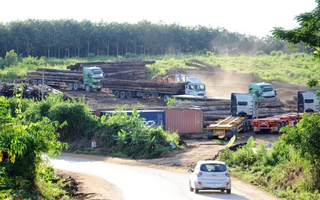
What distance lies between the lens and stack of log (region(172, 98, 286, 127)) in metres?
49.9

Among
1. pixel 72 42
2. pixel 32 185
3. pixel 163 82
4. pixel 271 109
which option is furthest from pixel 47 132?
pixel 72 42

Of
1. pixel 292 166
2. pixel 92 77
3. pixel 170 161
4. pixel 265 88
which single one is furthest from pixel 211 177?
pixel 92 77

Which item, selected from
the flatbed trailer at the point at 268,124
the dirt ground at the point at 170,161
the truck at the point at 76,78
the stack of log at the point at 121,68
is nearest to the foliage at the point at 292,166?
the dirt ground at the point at 170,161

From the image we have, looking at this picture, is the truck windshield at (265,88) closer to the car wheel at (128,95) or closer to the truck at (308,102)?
the truck at (308,102)

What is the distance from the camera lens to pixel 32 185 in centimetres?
2252

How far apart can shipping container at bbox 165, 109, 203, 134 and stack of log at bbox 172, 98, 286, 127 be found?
8.13 feet

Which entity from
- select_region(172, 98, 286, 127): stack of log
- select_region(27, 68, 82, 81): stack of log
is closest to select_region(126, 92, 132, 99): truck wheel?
select_region(27, 68, 82, 81): stack of log

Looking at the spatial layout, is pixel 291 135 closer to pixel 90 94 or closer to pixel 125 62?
pixel 90 94

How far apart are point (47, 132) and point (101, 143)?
1910cm

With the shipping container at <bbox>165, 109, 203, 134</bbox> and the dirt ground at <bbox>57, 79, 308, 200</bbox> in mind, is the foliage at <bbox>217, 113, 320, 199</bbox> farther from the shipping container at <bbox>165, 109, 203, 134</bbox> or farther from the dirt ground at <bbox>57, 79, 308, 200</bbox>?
the shipping container at <bbox>165, 109, 203, 134</bbox>

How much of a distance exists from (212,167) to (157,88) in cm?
3874

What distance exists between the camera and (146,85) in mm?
63250

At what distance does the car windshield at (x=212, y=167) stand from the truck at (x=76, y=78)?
42723 millimetres

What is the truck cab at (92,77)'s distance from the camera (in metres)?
65.4
